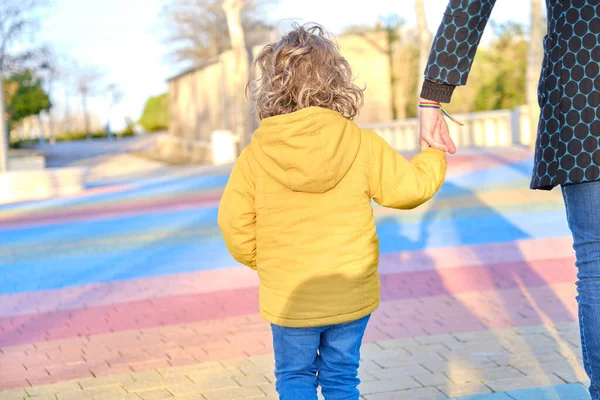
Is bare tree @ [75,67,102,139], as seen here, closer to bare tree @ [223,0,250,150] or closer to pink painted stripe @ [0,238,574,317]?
bare tree @ [223,0,250,150]

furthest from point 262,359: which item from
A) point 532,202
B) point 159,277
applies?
point 532,202

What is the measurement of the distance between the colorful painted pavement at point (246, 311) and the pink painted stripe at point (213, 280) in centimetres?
2

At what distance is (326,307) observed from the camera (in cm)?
247

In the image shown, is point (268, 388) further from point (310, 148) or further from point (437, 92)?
point (437, 92)

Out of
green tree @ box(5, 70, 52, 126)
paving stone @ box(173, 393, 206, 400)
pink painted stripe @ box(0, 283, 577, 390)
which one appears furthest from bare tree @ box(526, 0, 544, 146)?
green tree @ box(5, 70, 52, 126)

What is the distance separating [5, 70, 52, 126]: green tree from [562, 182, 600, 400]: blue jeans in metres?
32.7

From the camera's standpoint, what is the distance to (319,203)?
8.15ft

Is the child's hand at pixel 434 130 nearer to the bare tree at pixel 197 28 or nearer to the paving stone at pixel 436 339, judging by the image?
the paving stone at pixel 436 339

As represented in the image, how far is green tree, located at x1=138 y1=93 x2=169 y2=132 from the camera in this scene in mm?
57906

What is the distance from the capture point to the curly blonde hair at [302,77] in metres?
2.48

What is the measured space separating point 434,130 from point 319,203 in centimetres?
43

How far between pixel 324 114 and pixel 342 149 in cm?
12

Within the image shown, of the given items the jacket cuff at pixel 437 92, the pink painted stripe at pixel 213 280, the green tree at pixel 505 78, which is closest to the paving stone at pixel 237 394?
the jacket cuff at pixel 437 92

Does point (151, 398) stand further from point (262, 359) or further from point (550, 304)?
point (550, 304)
